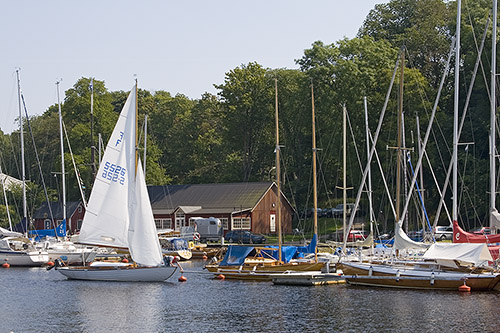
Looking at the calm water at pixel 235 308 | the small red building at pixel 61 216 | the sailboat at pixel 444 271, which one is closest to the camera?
the calm water at pixel 235 308

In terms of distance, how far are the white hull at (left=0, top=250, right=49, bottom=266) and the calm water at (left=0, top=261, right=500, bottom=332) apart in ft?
53.0

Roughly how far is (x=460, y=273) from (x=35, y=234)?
4739 cm

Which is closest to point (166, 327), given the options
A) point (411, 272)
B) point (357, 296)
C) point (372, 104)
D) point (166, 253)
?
point (357, 296)

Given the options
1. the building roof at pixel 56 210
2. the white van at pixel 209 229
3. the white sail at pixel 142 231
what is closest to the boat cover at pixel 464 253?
the white sail at pixel 142 231

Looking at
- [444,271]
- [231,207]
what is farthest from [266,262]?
→ [231,207]

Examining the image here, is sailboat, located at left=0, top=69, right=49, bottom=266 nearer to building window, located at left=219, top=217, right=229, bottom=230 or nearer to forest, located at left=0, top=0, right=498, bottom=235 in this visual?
forest, located at left=0, top=0, right=498, bottom=235

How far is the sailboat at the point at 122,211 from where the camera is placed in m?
48.5

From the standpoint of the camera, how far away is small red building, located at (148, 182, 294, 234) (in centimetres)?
8862

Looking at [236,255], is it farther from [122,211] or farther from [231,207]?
[231,207]

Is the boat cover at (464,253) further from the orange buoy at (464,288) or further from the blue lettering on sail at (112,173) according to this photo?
the blue lettering on sail at (112,173)

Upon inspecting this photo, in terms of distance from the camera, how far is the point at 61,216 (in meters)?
97.5

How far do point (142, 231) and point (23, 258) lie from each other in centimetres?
2141

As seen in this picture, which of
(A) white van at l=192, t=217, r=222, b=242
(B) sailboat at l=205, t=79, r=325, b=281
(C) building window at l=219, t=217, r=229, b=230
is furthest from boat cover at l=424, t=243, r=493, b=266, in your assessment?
(C) building window at l=219, t=217, r=229, b=230

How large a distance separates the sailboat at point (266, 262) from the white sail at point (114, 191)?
6.75 metres
